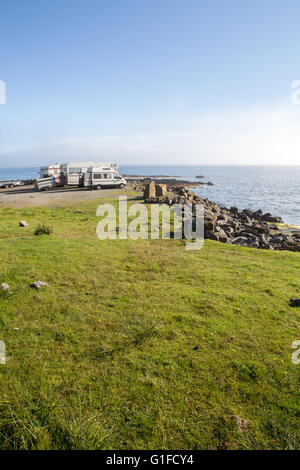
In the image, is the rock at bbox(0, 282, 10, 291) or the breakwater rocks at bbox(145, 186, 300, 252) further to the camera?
the breakwater rocks at bbox(145, 186, 300, 252)

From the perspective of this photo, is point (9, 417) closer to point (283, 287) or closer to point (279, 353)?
point (279, 353)

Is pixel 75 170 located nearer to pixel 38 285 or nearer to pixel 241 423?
pixel 38 285

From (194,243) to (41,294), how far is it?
28.2 feet

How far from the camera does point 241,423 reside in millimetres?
3732

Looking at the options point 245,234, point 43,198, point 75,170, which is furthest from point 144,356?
point 75,170

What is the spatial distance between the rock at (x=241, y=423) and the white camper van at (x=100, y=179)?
113ft

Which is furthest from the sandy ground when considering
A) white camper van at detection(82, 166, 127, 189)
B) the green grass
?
the green grass

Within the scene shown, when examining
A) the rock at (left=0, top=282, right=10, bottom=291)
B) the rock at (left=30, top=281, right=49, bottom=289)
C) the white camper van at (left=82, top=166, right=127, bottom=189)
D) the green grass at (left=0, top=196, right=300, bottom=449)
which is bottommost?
the green grass at (left=0, top=196, right=300, bottom=449)

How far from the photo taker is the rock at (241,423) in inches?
145

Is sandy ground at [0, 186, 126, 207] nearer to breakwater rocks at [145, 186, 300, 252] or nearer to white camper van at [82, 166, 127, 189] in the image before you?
white camper van at [82, 166, 127, 189]

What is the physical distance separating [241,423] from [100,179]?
35084mm

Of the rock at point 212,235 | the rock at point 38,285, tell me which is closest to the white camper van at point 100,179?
the rock at point 212,235

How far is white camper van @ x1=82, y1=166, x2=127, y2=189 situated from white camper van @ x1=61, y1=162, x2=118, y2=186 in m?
0.93

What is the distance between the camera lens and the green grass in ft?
11.8
